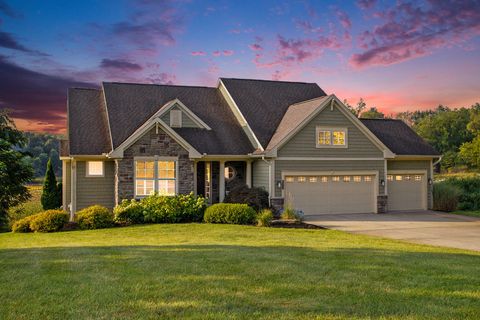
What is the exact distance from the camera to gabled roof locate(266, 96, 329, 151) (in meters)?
22.4

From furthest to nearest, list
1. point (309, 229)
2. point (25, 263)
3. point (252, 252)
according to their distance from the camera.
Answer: point (309, 229), point (252, 252), point (25, 263)

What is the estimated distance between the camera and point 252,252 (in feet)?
37.1

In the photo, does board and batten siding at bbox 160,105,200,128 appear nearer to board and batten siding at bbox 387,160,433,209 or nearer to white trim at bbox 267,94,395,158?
white trim at bbox 267,94,395,158

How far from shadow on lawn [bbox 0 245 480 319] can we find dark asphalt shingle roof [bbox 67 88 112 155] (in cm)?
1046

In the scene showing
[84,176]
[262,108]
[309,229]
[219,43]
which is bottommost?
[309,229]

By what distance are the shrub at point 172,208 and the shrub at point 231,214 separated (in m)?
0.82

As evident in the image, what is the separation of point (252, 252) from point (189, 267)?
2322 mm

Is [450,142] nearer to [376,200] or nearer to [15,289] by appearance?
[376,200]

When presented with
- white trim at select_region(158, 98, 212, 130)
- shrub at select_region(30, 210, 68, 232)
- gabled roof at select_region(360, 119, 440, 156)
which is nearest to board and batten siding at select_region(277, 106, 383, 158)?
gabled roof at select_region(360, 119, 440, 156)

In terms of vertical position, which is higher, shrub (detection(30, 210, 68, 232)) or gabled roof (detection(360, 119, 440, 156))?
gabled roof (detection(360, 119, 440, 156))

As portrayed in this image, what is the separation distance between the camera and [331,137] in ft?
75.9

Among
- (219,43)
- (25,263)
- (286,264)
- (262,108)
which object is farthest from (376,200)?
(25,263)

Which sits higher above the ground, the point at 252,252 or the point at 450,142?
the point at 450,142

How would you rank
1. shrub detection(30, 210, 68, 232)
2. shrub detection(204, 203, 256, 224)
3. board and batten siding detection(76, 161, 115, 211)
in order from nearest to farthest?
shrub detection(30, 210, 68, 232) → shrub detection(204, 203, 256, 224) → board and batten siding detection(76, 161, 115, 211)
